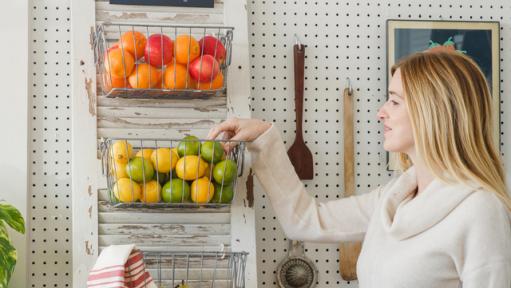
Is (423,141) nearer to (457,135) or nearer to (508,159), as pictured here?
(457,135)

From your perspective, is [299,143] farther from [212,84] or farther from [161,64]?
[161,64]

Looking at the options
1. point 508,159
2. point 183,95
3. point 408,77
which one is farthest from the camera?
point 508,159

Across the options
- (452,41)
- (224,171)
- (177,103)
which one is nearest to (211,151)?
(224,171)

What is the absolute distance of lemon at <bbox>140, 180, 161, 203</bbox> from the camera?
1778 mm

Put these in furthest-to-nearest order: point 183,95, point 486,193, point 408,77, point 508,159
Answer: point 508,159
point 183,95
point 408,77
point 486,193

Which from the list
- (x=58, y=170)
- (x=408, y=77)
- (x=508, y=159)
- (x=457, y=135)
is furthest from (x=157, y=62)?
(x=508, y=159)

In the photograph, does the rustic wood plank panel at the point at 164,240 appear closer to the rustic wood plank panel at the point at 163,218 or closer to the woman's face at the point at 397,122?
the rustic wood plank panel at the point at 163,218

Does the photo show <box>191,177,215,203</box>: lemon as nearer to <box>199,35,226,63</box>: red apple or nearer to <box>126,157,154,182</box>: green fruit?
<box>126,157,154,182</box>: green fruit

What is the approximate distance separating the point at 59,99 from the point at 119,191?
0.41m

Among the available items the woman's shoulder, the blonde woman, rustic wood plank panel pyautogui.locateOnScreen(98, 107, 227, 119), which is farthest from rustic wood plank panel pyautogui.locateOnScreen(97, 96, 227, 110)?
the woman's shoulder

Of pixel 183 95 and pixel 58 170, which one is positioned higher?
pixel 183 95

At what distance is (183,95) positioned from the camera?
1.93 meters

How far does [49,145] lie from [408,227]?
0.95m

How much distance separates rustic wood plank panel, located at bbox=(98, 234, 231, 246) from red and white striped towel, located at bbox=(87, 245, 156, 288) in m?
0.20
